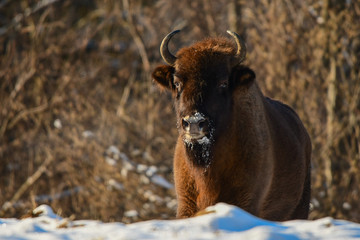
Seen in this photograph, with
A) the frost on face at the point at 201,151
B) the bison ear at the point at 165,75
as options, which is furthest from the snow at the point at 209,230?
the bison ear at the point at 165,75

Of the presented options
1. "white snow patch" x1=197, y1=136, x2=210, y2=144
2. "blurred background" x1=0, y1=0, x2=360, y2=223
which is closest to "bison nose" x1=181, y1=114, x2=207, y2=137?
"white snow patch" x1=197, y1=136, x2=210, y2=144

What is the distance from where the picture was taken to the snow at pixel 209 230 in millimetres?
3592

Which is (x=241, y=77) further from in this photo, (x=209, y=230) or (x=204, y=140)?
(x=209, y=230)

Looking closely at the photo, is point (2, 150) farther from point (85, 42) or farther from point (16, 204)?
point (85, 42)

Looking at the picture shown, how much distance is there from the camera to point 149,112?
613 inches

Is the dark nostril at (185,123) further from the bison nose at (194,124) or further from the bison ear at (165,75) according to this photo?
the bison ear at (165,75)

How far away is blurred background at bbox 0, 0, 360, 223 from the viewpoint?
14.2 m

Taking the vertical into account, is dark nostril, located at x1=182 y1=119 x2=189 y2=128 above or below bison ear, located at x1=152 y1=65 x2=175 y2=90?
below

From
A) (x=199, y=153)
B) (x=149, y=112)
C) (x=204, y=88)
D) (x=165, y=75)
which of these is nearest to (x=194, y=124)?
(x=204, y=88)

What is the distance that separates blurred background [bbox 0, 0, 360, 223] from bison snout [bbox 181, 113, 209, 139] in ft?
26.7

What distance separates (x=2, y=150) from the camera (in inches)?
746

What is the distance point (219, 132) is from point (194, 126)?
0.56 m

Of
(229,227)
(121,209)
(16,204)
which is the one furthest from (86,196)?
(229,227)

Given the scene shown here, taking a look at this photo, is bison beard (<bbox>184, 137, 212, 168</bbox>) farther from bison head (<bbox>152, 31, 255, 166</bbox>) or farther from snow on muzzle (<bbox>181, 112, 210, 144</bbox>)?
snow on muzzle (<bbox>181, 112, 210, 144</bbox>)
